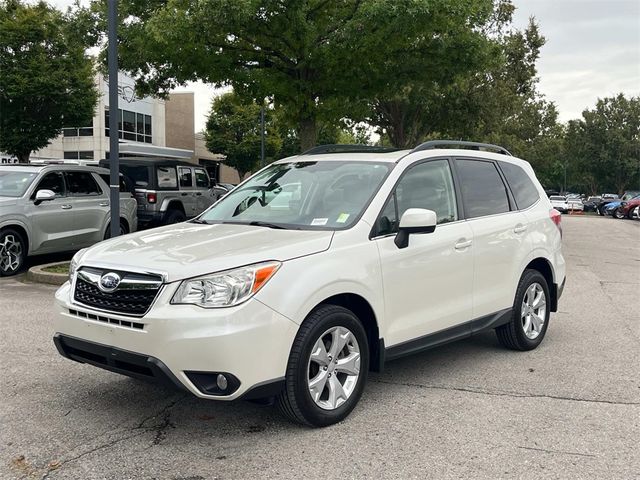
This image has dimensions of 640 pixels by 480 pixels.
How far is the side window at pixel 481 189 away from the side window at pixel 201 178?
10.5 m

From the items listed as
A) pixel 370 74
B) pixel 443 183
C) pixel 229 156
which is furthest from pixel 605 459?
pixel 229 156

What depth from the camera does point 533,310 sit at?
590cm

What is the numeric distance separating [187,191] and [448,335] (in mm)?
10769

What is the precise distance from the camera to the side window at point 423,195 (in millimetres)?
4477

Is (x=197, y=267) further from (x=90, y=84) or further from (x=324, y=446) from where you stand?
(x=90, y=84)

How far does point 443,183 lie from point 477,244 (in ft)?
1.83

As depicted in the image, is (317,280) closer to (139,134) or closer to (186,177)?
(186,177)

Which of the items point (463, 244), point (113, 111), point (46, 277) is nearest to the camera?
point (463, 244)

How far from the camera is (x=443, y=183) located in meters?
5.09

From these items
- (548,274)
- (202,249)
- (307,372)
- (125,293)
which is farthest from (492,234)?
(125,293)

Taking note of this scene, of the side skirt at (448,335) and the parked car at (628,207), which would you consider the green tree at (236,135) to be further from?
the side skirt at (448,335)

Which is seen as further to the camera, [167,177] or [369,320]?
[167,177]

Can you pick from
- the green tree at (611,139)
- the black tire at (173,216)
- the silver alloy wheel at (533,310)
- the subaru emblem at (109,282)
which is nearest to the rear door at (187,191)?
the black tire at (173,216)

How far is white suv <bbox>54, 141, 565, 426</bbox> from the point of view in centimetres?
351
